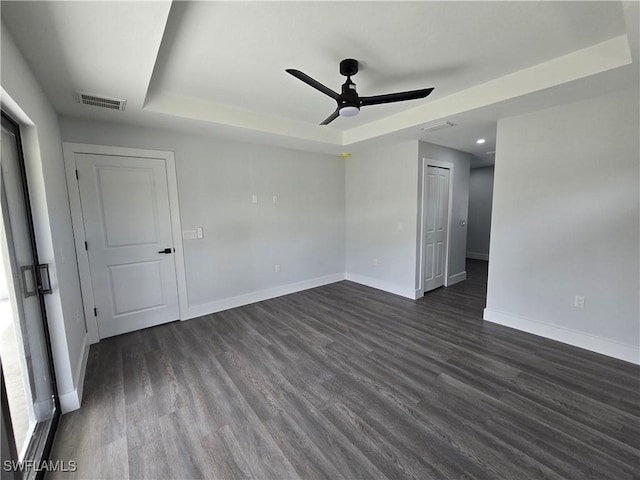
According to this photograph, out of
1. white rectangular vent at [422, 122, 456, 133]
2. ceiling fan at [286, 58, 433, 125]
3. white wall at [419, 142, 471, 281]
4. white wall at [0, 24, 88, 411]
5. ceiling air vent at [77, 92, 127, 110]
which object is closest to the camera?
white wall at [0, 24, 88, 411]

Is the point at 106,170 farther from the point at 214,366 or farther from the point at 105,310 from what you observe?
the point at 214,366

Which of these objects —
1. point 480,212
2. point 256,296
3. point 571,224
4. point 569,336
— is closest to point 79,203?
point 256,296

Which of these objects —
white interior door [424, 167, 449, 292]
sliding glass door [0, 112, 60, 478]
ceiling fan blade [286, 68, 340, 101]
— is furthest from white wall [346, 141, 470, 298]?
sliding glass door [0, 112, 60, 478]

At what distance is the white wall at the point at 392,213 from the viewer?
403 cm

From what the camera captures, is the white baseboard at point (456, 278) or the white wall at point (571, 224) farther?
the white baseboard at point (456, 278)

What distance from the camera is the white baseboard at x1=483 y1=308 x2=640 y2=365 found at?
243 cm

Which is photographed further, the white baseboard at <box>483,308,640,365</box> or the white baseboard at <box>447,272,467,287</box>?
the white baseboard at <box>447,272,467,287</box>

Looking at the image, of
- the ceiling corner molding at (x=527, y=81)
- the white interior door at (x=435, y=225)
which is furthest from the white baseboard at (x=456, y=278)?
the ceiling corner molding at (x=527, y=81)

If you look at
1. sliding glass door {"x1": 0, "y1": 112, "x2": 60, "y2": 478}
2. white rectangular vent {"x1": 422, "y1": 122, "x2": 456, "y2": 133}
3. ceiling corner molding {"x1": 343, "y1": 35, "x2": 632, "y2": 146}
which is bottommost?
sliding glass door {"x1": 0, "y1": 112, "x2": 60, "y2": 478}

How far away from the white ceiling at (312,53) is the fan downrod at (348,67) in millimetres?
62

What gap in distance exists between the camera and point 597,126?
2439 millimetres

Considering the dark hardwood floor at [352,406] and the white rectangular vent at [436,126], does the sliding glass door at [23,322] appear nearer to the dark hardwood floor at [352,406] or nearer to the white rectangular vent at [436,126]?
the dark hardwood floor at [352,406]

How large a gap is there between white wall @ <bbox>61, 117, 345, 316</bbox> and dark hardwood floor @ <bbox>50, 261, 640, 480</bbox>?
908 mm

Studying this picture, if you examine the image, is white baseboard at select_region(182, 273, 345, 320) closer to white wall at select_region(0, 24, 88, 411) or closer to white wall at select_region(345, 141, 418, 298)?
white wall at select_region(345, 141, 418, 298)
